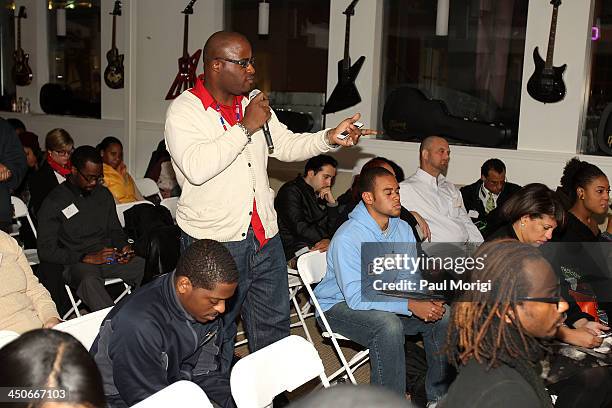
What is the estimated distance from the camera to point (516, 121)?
611cm

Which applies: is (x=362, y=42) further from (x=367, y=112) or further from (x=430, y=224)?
(x=430, y=224)

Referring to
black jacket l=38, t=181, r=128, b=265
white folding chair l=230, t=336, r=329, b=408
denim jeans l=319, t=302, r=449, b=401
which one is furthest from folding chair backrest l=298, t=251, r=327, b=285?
black jacket l=38, t=181, r=128, b=265

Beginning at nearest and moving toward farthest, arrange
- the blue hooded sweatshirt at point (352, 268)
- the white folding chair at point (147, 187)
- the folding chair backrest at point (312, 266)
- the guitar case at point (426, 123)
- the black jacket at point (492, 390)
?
1. the black jacket at point (492, 390)
2. the blue hooded sweatshirt at point (352, 268)
3. the folding chair backrest at point (312, 266)
4. the guitar case at point (426, 123)
5. the white folding chair at point (147, 187)

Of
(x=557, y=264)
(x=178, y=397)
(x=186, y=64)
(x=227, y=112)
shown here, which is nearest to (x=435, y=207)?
(x=557, y=264)

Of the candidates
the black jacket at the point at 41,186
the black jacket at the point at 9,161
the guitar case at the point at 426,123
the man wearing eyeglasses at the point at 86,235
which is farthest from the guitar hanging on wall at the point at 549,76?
the black jacket at the point at 9,161

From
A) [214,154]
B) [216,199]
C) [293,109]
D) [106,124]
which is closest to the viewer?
[214,154]

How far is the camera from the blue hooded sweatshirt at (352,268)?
3.28 m

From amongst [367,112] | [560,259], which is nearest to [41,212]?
[560,259]

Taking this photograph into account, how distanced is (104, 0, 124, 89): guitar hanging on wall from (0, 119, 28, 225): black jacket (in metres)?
3.80

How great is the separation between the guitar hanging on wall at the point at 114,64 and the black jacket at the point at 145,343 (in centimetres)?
604

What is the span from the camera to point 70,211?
4.22m

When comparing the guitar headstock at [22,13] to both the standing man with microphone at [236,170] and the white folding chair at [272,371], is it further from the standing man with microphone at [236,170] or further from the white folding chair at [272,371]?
the white folding chair at [272,371]

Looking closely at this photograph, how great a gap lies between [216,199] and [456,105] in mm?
4316

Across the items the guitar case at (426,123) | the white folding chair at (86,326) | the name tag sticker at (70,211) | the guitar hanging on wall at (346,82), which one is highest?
the guitar hanging on wall at (346,82)
